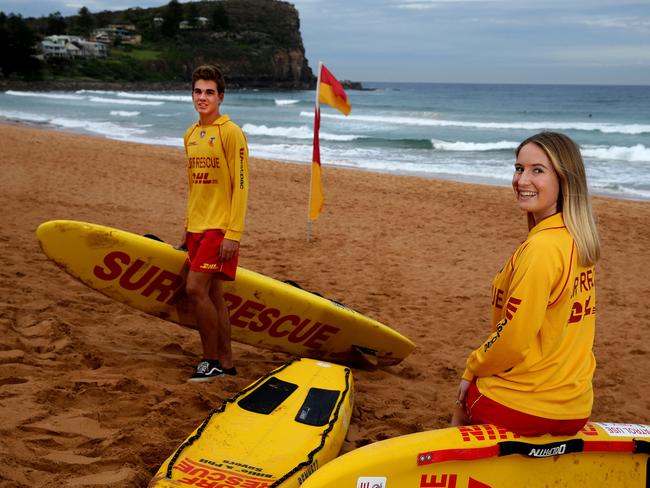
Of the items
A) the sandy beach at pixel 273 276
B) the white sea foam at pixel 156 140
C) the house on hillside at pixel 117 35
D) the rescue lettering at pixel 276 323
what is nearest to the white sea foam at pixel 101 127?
the white sea foam at pixel 156 140

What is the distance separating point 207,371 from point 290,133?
24.9m

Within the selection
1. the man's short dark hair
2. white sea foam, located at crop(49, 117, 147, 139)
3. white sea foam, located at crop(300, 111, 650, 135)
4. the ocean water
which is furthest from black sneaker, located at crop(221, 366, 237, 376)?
white sea foam, located at crop(300, 111, 650, 135)

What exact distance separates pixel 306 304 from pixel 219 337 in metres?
0.80

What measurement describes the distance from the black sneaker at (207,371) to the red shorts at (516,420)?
193cm

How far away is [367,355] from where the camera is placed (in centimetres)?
468

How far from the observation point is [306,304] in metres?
4.59

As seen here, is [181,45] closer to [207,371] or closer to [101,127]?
[101,127]

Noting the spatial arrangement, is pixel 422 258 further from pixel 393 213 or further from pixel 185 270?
pixel 185 270

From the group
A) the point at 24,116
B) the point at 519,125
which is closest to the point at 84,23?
the point at 24,116

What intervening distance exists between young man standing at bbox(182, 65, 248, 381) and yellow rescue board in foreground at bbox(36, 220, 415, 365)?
69cm

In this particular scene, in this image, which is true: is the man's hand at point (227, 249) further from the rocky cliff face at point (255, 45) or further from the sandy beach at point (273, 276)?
the rocky cliff face at point (255, 45)

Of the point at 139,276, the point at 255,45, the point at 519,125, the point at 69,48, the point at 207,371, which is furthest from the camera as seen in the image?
the point at 255,45

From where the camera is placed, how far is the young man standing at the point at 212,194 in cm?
371

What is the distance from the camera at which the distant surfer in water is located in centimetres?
216
